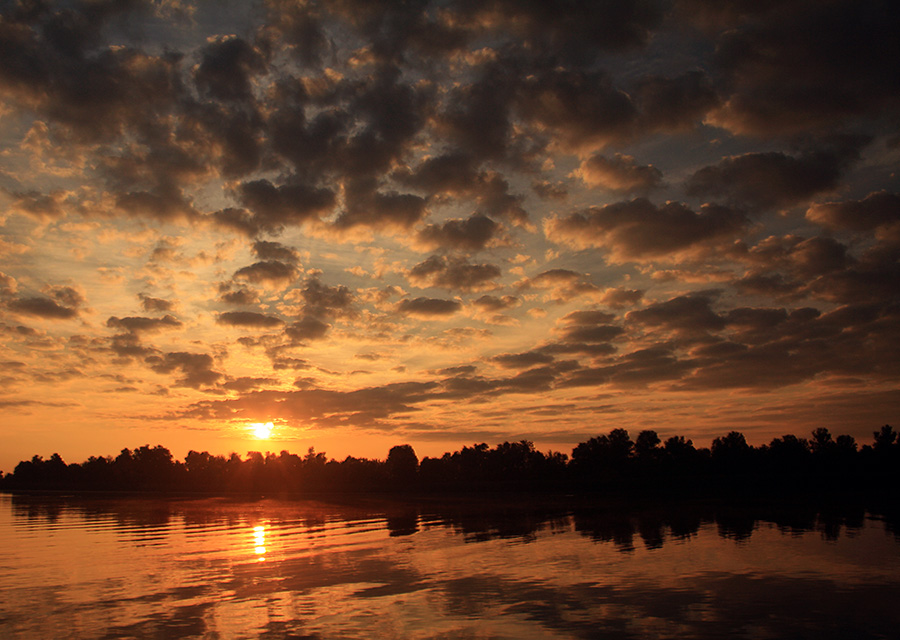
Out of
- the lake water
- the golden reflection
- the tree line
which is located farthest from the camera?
the tree line

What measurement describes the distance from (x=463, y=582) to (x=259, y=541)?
2021 centimetres

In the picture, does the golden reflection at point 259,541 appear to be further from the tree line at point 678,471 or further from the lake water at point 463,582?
the tree line at point 678,471

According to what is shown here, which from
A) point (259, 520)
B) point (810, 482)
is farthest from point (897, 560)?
point (810, 482)

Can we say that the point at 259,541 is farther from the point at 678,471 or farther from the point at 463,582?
the point at 678,471

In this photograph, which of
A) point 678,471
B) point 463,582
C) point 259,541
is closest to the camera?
point 463,582

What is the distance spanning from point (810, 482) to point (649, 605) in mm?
108109

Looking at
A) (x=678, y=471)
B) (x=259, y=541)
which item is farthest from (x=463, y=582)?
(x=678, y=471)

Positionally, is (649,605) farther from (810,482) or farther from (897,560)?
(810,482)

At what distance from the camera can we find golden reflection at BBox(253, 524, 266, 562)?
102 feet

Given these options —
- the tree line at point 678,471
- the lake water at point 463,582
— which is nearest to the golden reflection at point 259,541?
the lake water at point 463,582

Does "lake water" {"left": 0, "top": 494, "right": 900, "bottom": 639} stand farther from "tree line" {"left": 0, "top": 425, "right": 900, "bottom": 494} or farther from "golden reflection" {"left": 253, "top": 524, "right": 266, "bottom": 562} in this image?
"tree line" {"left": 0, "top": 425, "right": 900, "bottom": 494}

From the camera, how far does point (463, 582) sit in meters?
22.6

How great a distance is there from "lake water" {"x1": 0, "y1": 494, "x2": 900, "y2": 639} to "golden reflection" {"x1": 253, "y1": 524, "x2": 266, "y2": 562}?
26cm

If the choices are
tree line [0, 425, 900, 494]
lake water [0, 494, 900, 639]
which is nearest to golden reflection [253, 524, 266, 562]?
lake water [0, 494, 900, 639]
